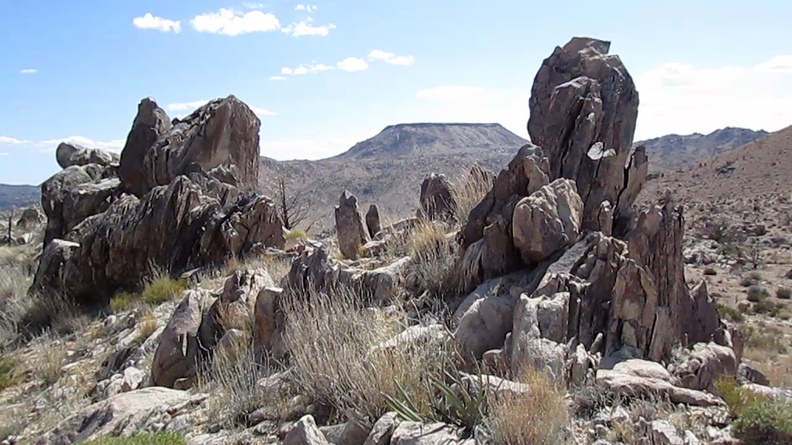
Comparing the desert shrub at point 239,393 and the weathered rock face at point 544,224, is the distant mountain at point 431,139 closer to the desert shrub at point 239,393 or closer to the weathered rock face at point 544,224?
the weathered rock face at point 544,224

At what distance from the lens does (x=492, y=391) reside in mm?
4230

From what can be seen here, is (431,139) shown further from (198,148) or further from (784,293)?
(198,148)

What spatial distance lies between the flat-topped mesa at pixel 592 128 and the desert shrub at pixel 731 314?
16973 millimetres

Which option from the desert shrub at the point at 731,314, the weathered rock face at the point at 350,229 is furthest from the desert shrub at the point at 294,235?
the desert shrub at the point at 731,314

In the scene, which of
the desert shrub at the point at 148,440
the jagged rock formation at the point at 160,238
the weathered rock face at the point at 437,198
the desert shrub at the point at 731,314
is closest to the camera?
the desert shrub at the point at 148,440

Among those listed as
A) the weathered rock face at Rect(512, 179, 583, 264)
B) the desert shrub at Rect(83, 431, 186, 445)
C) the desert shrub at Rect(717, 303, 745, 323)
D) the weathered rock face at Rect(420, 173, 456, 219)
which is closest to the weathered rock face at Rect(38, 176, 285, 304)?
the weathered rock face at Rect(420, 173, 456, 219)

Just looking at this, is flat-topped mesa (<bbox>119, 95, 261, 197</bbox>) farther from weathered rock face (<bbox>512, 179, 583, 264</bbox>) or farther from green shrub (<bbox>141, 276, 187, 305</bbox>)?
weathered rock face (<bbox>512, 179, 583, 264</bbox>)

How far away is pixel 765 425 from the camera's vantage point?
3.91 m

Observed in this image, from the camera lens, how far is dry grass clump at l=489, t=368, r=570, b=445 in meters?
3.81

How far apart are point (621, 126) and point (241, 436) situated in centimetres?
639

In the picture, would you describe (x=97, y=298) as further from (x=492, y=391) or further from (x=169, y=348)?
(x=492, y=391)

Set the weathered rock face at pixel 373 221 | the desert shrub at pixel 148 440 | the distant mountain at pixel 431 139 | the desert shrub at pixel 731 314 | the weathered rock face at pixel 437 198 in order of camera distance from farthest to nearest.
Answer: the distant mountain at pixel 431 139
the desert shrub at pixel 731 314
the weathered rock face at pixel 373 221
the weathered rock face at pixel 437 198
the desert shrub at pixel 148 440

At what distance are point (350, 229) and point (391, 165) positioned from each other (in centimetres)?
7448

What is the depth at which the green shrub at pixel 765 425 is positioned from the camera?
385 centimetres
